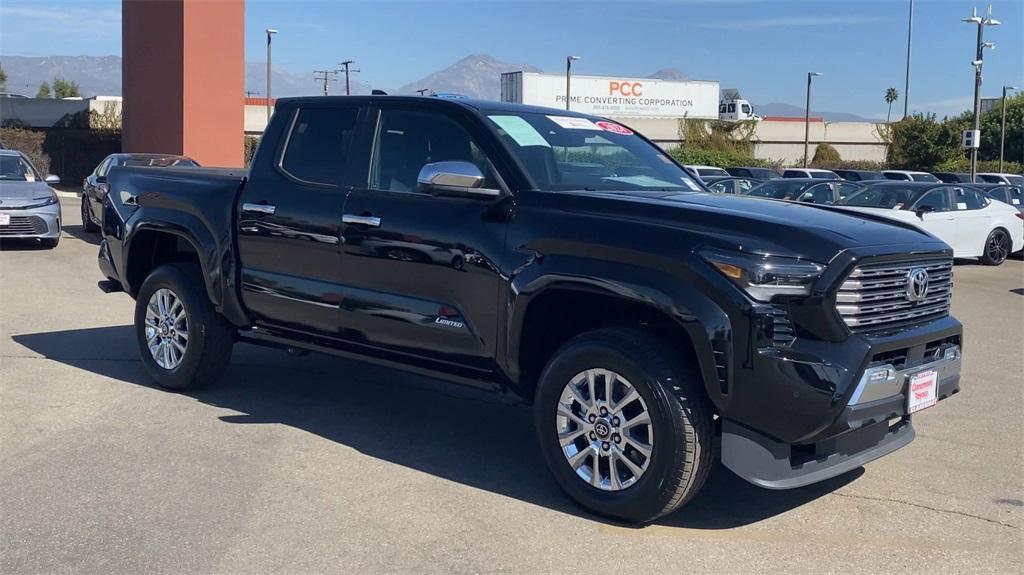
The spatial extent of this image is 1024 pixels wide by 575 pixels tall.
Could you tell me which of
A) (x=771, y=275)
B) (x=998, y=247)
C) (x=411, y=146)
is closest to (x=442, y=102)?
(x=411, y=146)

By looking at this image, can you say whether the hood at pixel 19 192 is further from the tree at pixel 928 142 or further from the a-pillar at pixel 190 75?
the tree at pixel 928 142

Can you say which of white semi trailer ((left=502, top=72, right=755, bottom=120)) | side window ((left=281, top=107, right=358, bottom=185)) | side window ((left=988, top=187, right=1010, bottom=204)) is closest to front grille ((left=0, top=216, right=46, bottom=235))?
side window ((left=281, top=107, right=358, bottom=185))

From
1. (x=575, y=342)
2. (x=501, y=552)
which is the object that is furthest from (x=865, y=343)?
(x=501, y=552)

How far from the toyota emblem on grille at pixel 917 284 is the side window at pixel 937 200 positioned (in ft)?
46.1

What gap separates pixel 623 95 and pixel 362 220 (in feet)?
259

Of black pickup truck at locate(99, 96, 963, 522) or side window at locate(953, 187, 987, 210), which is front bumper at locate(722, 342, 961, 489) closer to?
black pickup truck at locate(99, 96, 963, 522)

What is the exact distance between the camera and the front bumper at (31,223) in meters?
15.5

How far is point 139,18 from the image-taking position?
29.7m

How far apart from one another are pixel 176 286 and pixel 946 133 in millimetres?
48133

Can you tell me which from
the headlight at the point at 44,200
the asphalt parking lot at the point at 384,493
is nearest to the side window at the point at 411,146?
the asphalt parking lot at the point at 384,493

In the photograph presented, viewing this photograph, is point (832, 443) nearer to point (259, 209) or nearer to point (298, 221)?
point (298, 221)

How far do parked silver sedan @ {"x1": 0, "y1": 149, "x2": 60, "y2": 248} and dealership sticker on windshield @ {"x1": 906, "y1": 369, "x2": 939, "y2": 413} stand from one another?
14383 mm

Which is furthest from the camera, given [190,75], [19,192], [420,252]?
[190,75]

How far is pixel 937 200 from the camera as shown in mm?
18156
